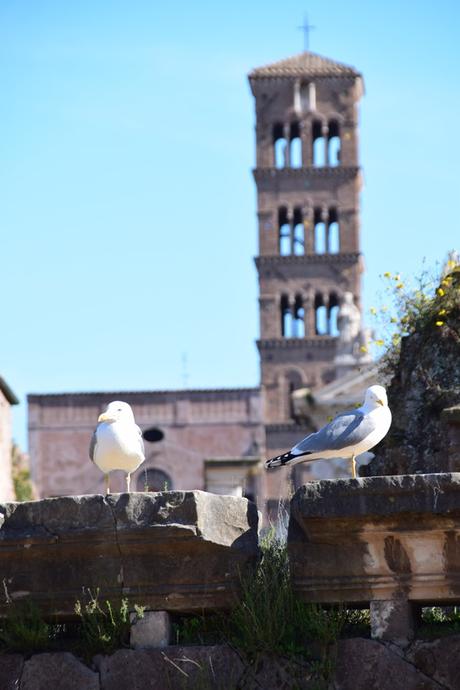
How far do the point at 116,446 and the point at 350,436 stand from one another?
120cm

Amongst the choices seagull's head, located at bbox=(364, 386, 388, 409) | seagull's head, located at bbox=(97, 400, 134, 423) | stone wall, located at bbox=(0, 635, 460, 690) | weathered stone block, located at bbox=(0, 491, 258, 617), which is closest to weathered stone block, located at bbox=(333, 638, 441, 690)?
stone wall, located at bbox=(0, 635, 460, 690)

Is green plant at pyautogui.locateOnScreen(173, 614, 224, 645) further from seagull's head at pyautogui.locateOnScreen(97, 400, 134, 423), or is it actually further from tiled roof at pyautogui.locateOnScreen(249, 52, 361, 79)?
tiled roof at pyautogui.locateOnScreen(249, 52, 361, 79)

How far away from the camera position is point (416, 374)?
10.4 meters

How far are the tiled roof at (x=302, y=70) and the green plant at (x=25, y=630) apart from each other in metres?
80.7

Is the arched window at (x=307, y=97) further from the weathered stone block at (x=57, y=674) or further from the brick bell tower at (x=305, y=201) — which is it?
the weathered stone block at (x=57, y=674)

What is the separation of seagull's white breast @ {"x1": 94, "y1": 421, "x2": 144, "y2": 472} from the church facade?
6487 cm

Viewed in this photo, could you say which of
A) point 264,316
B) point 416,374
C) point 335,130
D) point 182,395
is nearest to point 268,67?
point 335,130

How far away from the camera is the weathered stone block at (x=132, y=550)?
286 inches

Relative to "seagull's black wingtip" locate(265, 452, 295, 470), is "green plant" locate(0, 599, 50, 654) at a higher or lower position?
lower

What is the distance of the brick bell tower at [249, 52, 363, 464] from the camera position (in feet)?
276

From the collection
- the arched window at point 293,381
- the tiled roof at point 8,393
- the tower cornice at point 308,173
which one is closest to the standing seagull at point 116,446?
the tiled roof at point 8,393

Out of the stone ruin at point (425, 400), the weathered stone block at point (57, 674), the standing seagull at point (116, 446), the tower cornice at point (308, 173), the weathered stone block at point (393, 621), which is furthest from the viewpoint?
the tower cornice at point (308, 173)

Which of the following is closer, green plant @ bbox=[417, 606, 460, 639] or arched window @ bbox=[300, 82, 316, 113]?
green plant @ bbox=[417, 606, 460, 639]

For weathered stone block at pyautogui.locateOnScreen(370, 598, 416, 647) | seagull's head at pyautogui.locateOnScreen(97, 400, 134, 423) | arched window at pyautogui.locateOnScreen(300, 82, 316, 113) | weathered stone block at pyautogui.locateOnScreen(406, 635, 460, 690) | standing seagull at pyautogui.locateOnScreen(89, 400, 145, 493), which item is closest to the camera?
weathered stone block at pyautogui.locateOnScreen(406, 635, 460, 690)
